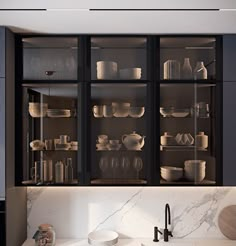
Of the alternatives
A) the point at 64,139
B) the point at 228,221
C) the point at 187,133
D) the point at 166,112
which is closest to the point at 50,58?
the point at 64,139

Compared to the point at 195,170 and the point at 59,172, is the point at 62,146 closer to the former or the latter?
the point at 59,172

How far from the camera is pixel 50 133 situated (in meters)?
2.27

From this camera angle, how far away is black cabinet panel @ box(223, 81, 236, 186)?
2213mm

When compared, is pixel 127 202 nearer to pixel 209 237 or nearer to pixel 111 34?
pixel 209 237

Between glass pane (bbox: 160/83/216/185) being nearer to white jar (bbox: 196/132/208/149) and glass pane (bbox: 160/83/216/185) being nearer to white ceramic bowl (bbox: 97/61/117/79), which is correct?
white jar (bbox: 196/132/208/149)

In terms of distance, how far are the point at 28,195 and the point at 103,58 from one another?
4.16ft

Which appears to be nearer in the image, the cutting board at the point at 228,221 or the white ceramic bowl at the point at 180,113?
the white ceramic bowl at the point at 180,113

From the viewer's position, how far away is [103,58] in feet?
7.39

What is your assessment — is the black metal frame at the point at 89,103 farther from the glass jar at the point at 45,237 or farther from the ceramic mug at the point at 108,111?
the glass jar at the point at 45,237

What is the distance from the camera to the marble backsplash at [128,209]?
8.13 ft

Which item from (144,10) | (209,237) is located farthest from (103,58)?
(209,237)

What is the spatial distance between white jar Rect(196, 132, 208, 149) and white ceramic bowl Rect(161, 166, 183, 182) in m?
0.23

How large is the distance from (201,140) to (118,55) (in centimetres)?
88

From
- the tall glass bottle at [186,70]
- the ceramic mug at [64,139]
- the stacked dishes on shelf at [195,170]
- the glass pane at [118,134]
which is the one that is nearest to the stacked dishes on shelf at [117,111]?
the glass pane at [118,134]
